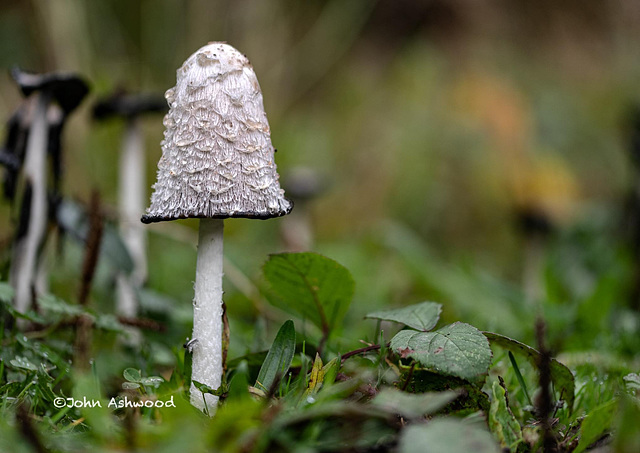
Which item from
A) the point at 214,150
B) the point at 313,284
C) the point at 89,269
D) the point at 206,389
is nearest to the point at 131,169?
the point at 89,269

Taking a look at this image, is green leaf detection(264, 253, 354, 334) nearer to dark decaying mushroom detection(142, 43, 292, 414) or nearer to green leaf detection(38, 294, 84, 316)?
dark decaying mushroom detection(142, 43, 292, 414)

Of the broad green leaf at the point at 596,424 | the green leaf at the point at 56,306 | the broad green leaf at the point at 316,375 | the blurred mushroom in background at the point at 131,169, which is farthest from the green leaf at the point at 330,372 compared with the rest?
the blurred mushroom in background at the point at 131,169

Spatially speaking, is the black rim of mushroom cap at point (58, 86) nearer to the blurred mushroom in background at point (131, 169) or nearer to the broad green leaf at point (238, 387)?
the blurred mushroom in background at point (131, 169)

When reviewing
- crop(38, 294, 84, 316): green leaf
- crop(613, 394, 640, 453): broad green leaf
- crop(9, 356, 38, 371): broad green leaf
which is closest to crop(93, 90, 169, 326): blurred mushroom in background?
crop(38, 294, 84, 316): green leaf

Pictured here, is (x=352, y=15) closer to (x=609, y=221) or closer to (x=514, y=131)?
(x=514, y=131)

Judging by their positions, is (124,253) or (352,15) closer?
(124,253)

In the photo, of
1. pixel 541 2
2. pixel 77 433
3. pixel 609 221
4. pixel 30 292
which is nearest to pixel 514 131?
pixel 609 221

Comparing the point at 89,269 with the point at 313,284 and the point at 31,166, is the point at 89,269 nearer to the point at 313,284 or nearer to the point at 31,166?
the point at 31,166
